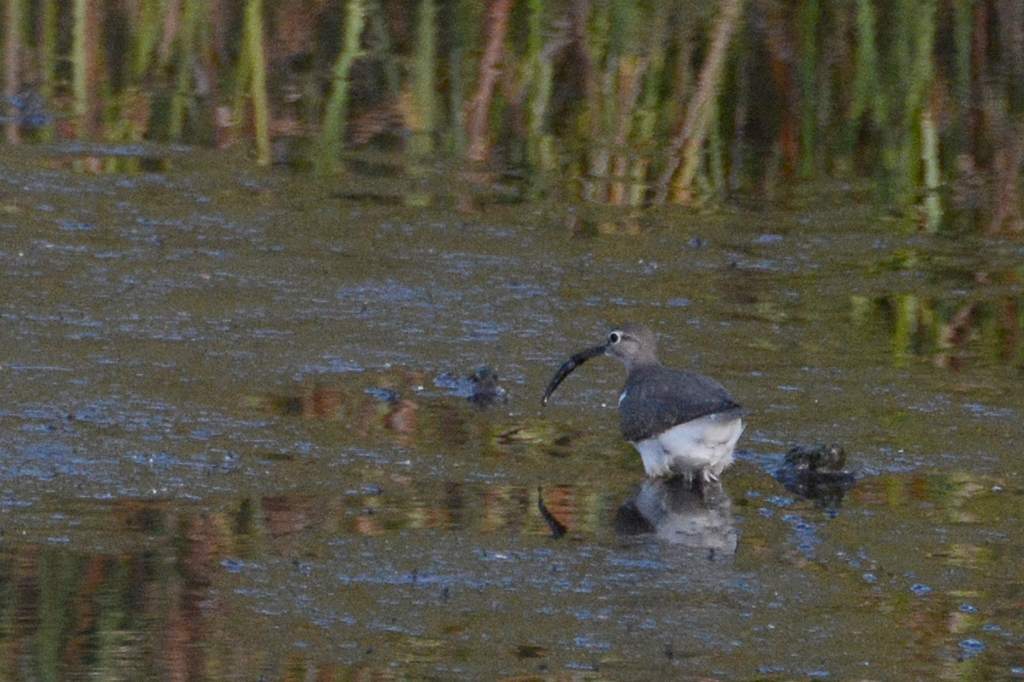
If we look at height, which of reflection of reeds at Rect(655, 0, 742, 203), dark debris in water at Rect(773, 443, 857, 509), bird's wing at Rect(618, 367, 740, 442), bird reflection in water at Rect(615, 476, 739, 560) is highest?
reflection of reeds at Rect(655, 0, 742, 203)

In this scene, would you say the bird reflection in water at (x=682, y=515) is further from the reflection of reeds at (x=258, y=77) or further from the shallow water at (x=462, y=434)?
the reflection of reeds at (x=258, y=77)

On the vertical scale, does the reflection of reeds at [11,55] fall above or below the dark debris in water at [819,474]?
above

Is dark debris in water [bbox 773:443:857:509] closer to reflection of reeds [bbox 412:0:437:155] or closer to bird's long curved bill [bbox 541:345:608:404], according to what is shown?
bird's long curved bill [bbox 541:345:608:404]

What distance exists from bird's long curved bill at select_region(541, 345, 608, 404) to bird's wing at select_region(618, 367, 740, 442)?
310 millimetres

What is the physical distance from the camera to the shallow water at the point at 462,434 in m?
4.73

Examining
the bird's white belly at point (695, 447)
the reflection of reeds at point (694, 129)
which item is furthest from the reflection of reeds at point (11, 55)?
the bird's white belly at point (695, 447)

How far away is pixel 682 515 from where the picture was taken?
5.84m

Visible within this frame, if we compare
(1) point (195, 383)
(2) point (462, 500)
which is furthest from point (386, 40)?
(2) point (462, 500)

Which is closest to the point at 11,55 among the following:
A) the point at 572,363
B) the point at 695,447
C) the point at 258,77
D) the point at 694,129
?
the point at 258,77

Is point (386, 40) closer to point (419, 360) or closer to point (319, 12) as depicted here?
point (319, 12)

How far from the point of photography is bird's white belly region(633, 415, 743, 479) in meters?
5.97

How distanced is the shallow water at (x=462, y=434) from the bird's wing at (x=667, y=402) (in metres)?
0.16

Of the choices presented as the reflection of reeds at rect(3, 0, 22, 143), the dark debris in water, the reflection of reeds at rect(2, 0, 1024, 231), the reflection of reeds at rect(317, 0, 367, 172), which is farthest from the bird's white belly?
the reflection of reeds at rect(3, 0, 22, 143)

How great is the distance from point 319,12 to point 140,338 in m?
5.37
